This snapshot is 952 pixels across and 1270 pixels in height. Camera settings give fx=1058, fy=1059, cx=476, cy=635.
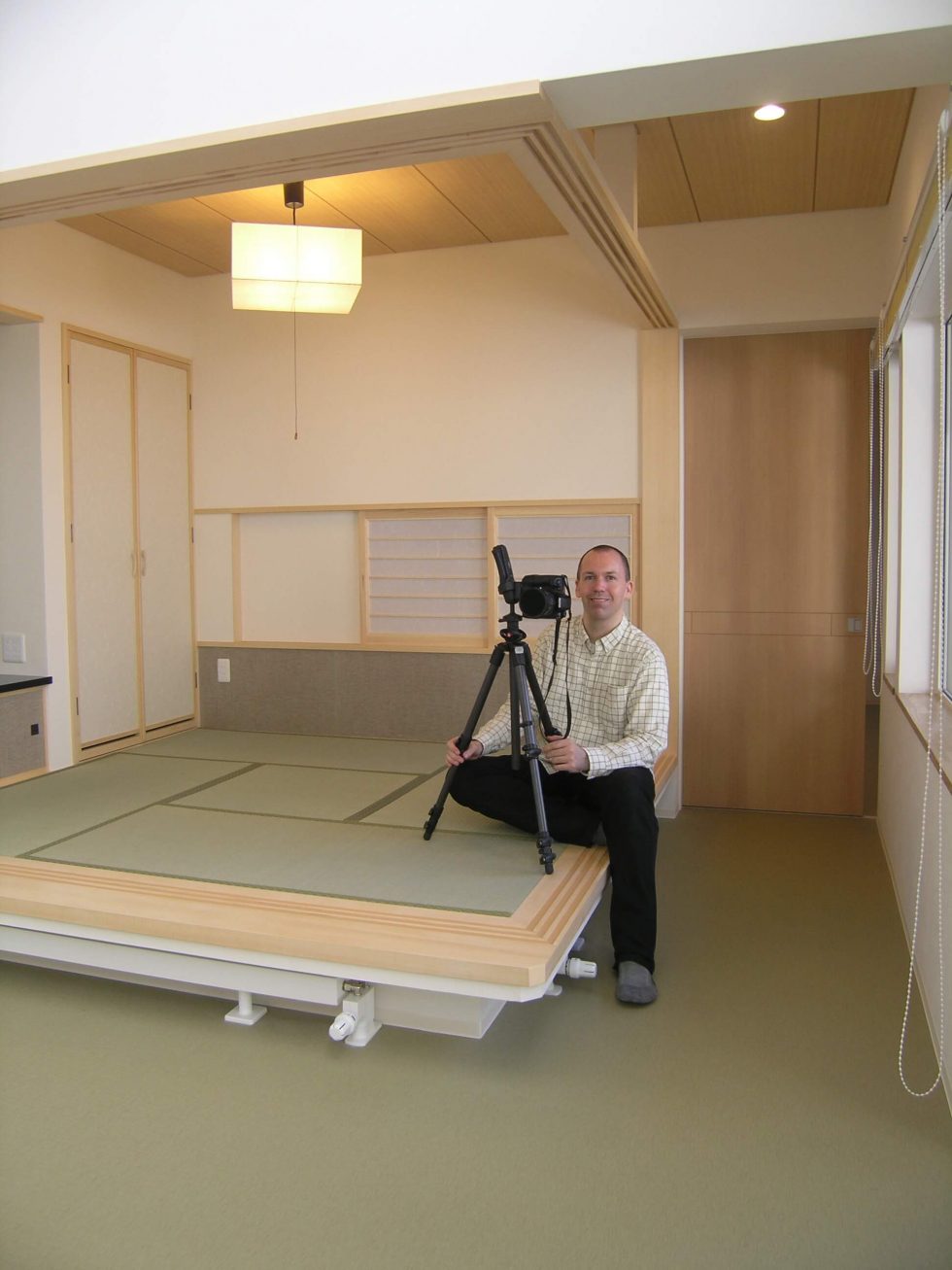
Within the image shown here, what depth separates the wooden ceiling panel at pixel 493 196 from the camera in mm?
4094

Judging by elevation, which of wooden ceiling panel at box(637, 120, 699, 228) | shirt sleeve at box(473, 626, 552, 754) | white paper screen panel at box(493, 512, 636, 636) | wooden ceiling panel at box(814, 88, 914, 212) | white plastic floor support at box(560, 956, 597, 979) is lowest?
white plastic floor support at box(560, 956, 597, 979)

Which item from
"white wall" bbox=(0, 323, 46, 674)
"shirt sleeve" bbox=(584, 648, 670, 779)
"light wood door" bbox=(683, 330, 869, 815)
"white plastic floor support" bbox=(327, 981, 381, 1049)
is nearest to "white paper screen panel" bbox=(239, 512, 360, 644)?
"white wall" bbox=(0, 323, 46, 674)

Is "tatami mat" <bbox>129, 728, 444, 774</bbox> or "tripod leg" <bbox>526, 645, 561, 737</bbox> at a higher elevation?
"tripod leg" <bbox>526, 645, 561, 737</bbox>

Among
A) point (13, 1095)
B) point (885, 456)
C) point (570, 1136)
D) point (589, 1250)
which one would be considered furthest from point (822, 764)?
point (13, 1095)

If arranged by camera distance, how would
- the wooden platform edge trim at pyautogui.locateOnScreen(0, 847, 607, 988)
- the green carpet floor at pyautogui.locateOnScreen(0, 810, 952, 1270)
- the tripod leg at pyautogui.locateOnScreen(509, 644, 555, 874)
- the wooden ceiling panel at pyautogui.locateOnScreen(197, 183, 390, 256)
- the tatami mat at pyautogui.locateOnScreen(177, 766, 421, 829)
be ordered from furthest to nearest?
the wooden ceiling panel at pyautogui.locateOnScreen(197, 183, 390, 256) < the tatami mat at pyautogui.locateOnScreen(177, 766, 421, 829) < the tripod leg at pyautogui.locateOnScreen(509, 644, 555, 874) < the wooden platform edge trim at pyautogui.locateOnScreen(0, 847, 607, 988) < the green carpet floor at pyautogui.locateOnScreen(0, 810, 952, 1270)

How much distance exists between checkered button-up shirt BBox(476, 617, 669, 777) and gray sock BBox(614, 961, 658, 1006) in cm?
56

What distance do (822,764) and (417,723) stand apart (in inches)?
78.7

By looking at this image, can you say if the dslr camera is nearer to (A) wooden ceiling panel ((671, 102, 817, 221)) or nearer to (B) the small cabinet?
(A) wooden ceiling panel ((671, 102, 817, 221))

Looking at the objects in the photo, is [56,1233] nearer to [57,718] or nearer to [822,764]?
[57,718]

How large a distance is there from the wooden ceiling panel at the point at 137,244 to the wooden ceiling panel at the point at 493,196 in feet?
5.21

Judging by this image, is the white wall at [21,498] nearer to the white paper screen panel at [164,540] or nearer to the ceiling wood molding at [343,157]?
the white paper screen panel at [164,540]

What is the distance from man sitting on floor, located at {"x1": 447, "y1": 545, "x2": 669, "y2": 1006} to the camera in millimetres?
3008

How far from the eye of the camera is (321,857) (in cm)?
334

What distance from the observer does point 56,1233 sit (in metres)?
1.93
